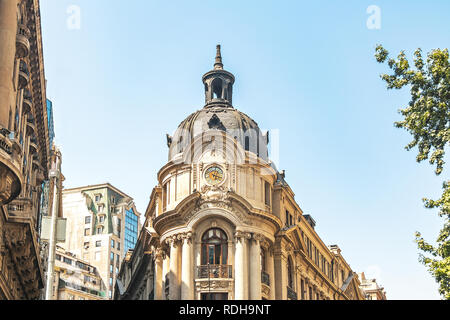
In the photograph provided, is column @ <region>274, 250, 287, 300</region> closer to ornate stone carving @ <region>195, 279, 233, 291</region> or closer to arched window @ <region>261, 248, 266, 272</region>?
arched window @ <region>261, 248, 266, 272</region>

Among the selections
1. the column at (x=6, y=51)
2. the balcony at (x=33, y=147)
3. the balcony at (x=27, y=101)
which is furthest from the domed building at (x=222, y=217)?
the column at (x=6, y=51)

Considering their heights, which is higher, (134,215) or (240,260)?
(134,215)

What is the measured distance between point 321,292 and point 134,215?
100784 millimetres

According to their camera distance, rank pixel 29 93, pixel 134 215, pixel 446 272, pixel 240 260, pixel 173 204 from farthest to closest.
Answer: pixel 134 215, pixel 173 204, pixel 240 260, pixel 29 93, pixel 446 272

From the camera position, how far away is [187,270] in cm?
4575

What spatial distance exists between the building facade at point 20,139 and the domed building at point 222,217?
9341 millimetres

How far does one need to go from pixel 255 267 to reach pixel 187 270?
466 centimetres

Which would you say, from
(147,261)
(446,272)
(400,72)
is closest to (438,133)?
(400,72)

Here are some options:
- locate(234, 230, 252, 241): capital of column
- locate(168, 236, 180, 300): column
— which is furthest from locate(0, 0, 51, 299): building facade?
locate(234, 230, 252, 241): capital of column

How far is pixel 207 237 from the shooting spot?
47.0 m

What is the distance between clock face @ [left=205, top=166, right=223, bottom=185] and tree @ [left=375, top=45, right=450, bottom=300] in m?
21.6

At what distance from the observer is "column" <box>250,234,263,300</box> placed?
45.7 meters
